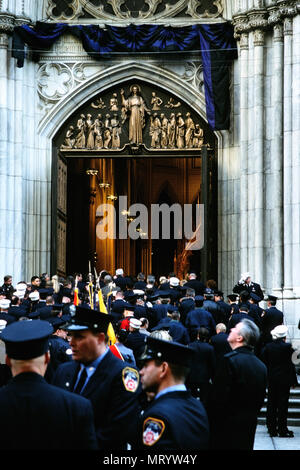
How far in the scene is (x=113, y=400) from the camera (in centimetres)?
624

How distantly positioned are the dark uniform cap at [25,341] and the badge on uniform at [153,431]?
674mm

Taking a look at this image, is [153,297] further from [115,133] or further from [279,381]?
[115,133]

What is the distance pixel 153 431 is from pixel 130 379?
1469 millimetres

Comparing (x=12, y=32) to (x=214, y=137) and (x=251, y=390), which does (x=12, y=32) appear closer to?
(x=214, y=137)

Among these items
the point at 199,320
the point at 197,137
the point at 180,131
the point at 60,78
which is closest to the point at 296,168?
the point at 197,137

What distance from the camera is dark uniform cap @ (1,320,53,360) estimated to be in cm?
484

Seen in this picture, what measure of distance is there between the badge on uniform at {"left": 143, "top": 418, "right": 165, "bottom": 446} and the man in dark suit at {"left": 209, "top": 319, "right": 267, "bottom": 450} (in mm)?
2342

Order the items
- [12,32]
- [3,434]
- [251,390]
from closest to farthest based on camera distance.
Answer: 1. [3,434]
2. [251,390]
3. [12,32]

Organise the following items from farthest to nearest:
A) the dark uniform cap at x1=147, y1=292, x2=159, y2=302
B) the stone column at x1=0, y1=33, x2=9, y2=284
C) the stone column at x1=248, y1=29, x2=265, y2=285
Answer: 1. the stone column at x1=0, y1=33, x2=9, y2=284
2. the stone column at x1=248, y1=29, x2=265, y2=285
3. the dark uniform cap at x1=147, y1=292, x2=159, y2=302

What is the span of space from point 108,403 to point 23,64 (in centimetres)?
1846

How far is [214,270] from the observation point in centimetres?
2366

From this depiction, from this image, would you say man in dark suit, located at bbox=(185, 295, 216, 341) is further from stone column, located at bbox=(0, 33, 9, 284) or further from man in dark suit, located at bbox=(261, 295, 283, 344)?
stone column, located at bbox=(0, 33, 9, 284)

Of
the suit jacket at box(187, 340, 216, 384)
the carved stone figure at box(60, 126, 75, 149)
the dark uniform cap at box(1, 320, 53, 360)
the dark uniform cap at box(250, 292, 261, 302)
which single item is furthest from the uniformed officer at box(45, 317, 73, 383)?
the carved stone figure at box(60, 126, 75, 149)
